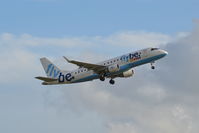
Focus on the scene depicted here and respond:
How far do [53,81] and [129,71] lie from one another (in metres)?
15.0

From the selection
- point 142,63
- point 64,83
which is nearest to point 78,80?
point 64,83

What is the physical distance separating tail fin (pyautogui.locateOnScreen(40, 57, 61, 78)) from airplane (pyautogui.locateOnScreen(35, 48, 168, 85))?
12.6 inches

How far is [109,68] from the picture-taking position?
119m

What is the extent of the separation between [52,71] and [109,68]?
17153 mm

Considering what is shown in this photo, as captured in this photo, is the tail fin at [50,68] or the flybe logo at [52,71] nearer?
the flybe logo at [52,71]

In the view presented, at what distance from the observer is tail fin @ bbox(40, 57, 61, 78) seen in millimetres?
129500

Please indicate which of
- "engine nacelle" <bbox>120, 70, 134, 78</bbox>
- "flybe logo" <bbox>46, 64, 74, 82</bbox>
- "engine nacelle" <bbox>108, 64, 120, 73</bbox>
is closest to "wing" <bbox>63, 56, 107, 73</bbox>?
"engine nacelle" <bbox>108, 64, 120, 73</bbox>

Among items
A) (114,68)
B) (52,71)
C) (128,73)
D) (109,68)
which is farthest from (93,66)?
(52,71)

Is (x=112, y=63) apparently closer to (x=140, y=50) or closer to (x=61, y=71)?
(x=140, y=50)

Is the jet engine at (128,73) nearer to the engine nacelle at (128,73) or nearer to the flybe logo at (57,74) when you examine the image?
the engine nacelle at (128,73)

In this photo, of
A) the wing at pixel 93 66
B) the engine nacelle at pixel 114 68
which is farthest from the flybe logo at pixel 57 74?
the engine nacelle at pixel 114 68

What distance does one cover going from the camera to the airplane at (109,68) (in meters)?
117

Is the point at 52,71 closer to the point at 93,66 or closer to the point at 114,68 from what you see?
the point at 93,66

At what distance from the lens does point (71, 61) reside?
379 feet
